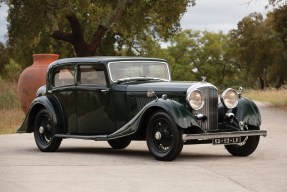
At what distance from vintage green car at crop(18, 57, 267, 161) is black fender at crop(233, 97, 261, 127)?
0.02m

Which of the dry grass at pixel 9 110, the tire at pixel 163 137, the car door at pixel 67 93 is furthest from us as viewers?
the dry grass at pixel 9 110

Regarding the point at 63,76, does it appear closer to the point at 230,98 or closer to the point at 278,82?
the point at 230,98

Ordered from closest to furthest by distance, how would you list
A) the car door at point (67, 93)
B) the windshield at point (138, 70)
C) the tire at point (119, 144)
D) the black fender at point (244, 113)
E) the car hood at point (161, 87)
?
the car hood at point (161, 87) < the black fender at point (244, 113) < the windshield at point (138, 70) < the car door at point (67, 93) < the tire at point (119, 144)

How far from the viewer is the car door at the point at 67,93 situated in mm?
12797

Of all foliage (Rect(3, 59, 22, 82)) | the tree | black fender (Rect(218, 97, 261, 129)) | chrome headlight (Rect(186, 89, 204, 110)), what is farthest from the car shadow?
foliage (Rect(3, 59, 22, 82))

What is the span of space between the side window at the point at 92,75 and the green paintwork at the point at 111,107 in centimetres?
8

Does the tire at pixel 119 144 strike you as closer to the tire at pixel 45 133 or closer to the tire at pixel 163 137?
the tire at pixel 45 133

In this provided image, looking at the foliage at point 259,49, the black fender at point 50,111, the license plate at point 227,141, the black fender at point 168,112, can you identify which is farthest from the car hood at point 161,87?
the foliage at point 259,49

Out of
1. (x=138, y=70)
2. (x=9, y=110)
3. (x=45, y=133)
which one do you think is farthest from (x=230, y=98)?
(x=9, y=110)

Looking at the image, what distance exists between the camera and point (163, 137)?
10.8 metres

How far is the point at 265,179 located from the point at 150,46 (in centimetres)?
4232

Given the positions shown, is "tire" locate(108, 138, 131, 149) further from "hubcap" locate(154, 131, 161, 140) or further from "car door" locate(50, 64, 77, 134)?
"hubcap" locate(154, 131, 161, 140)

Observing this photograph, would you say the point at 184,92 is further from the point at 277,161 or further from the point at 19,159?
the point at 19,159

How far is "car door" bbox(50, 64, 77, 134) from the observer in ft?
42.0
